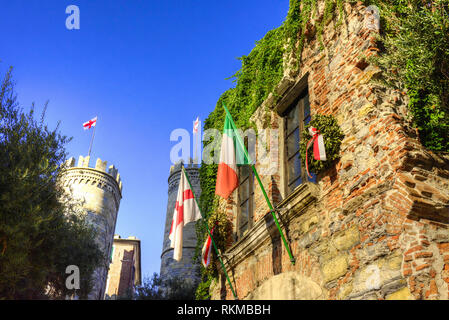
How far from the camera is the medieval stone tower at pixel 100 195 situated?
29422 millimetres

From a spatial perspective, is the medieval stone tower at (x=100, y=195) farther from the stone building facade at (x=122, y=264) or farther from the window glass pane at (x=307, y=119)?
the window glass pane at (x=307, y=119)

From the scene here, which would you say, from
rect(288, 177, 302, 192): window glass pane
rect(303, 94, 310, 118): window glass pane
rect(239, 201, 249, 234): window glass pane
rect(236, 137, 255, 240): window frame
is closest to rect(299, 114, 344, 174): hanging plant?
rect(288, 177, 302, 192): window glass pane

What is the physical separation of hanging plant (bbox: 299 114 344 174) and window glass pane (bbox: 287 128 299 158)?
110 cm

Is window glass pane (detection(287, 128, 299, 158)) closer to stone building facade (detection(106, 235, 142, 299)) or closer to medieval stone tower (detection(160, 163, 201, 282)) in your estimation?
medieval stone tower (detection(160, 163, 201, 282))

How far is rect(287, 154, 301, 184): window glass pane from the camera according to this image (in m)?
6.82

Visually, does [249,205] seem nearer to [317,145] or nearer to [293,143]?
[293,143]

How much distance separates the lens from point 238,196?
8.59m

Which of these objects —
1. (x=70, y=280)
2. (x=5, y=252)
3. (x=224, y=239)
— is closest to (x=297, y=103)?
(x=224, y=239)

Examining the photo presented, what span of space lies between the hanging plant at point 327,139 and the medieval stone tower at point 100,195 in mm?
25157

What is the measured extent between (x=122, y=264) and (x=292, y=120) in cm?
3877

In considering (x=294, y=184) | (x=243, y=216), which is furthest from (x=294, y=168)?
(x=243, y=216)

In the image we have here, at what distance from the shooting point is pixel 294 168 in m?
6.95
